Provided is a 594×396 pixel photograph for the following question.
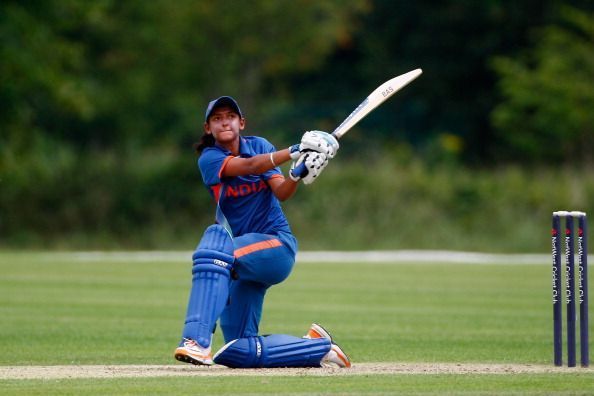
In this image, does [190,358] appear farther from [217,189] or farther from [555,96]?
[555,96]

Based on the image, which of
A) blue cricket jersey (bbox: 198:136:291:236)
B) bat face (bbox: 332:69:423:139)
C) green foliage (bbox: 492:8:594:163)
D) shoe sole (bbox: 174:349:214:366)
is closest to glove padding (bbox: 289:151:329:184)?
bat face (bbox: 332:69:423:139)

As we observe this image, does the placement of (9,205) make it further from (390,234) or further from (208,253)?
(208,253)

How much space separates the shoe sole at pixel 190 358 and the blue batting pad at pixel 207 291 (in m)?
0.08

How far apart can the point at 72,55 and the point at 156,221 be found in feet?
16.9

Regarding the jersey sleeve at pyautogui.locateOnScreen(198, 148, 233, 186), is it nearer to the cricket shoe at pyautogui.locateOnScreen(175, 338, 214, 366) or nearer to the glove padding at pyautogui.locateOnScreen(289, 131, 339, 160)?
the glove padding at pyautogui.locateOnScreen(289, 131, 339, 160)

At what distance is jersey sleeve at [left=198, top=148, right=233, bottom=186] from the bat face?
683 mm

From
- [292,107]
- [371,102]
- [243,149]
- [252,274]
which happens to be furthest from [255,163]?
[292,107]

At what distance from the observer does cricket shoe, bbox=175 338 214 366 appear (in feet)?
22.3

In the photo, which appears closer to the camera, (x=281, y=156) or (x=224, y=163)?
(x=281, y=156)

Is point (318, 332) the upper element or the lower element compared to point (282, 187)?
lower

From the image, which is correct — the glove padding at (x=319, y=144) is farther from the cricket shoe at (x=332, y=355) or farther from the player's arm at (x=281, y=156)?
the cricket shoe at (x=332, y=355)

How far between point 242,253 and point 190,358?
688 millimetres

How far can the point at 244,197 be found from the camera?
24.1 feet

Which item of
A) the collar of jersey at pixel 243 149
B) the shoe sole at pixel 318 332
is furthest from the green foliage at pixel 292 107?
the collar of jersey at pixel 243 149
